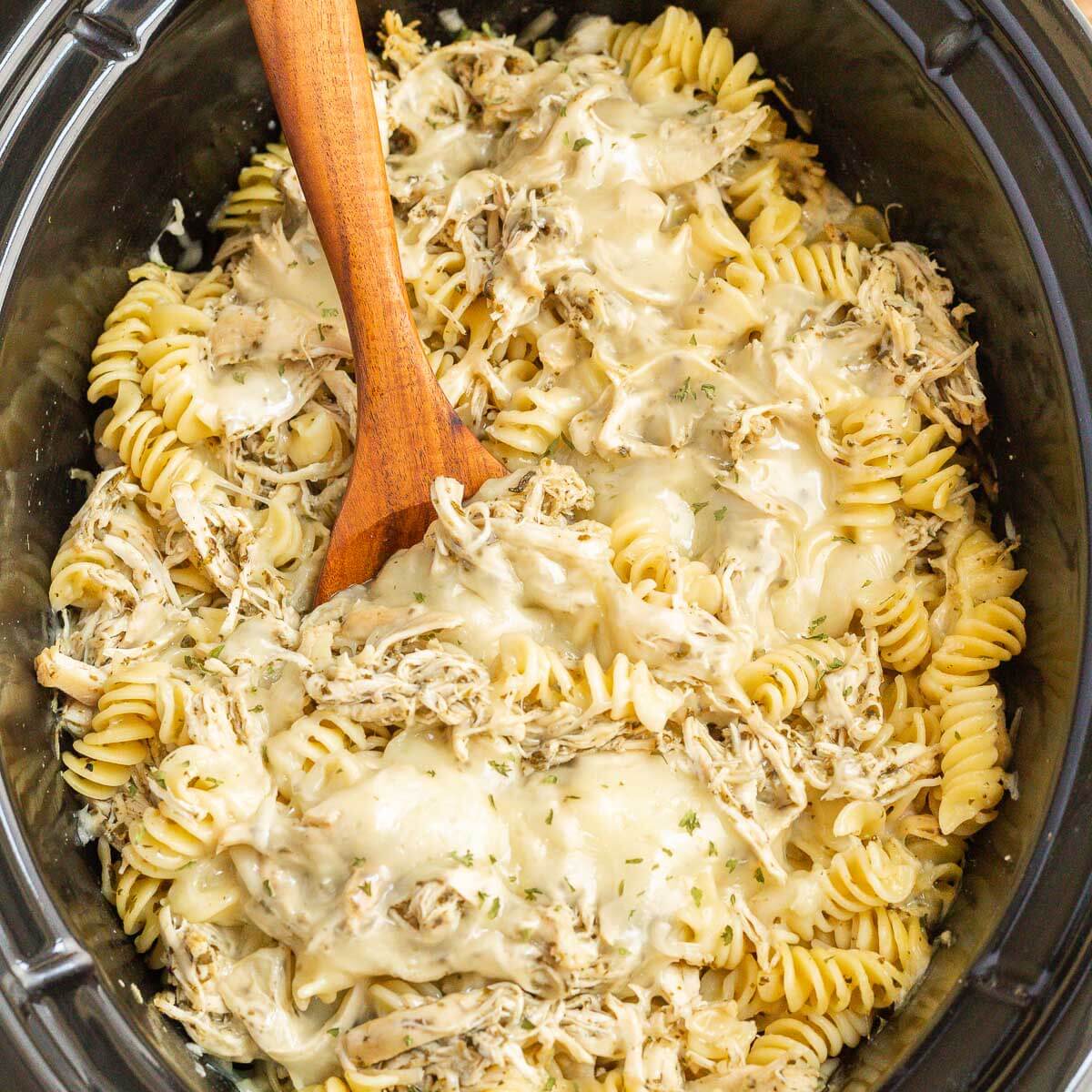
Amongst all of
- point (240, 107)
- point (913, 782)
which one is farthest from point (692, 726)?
point (240, 107)

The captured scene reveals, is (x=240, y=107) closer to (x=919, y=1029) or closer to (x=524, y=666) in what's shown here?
(x=524, y=666)

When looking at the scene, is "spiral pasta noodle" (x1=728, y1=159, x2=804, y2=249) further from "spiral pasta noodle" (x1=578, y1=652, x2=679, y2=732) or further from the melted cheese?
the melted cheese

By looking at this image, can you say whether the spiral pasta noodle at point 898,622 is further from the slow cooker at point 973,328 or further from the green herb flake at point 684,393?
the green herb flake at point 684,393

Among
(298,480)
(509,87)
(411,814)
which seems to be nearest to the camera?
(411,814)

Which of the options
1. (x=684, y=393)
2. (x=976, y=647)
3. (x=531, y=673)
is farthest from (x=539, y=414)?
(x=976, y=647)

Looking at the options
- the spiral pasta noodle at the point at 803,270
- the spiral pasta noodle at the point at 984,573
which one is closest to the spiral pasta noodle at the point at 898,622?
the spiral pasta noodle at the point at 984,573

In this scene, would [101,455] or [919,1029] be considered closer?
[919,1029]

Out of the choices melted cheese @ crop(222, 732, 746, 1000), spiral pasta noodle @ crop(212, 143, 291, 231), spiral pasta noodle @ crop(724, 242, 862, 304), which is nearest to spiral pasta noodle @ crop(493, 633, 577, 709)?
melted cheese @ crop(222, 732, 746, 1000)
